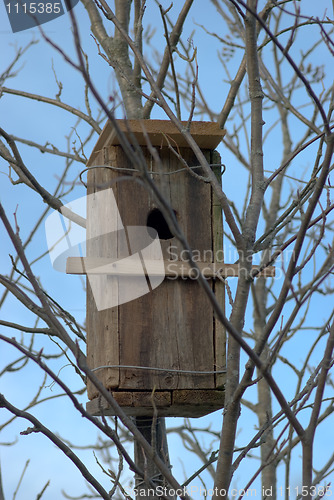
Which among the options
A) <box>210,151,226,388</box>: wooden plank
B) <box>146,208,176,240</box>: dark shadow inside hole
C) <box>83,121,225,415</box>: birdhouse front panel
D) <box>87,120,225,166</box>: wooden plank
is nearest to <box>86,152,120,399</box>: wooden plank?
<box>83,121,225,415</box>: birdhouse front panel

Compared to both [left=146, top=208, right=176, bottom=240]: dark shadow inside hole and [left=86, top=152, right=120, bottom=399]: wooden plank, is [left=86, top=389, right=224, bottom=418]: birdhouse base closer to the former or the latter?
[left=86, top=152, right=120, bottom=399]: wooden plank

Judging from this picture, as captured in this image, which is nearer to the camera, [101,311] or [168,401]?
[168,401]

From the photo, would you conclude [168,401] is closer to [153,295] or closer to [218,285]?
[153,295]

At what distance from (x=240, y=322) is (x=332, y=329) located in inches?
18.0

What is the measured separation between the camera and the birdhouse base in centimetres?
289

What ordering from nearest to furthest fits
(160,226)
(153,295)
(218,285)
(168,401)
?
1. (168,401)
2. (153,295)
3. (218,285)
4. (160,226)

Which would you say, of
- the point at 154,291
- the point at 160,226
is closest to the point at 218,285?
the point at 154,291

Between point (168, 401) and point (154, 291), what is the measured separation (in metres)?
0.47

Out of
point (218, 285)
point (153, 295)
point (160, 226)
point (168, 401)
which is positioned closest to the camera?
point (168, 401)

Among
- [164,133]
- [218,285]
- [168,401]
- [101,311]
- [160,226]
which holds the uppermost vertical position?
[164,133]

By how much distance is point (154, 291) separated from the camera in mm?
3031

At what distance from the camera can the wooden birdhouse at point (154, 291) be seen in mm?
2939

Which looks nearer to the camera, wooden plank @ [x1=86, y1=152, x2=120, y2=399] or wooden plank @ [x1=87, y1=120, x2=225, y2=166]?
wooden plank @ [x1=86, y1=152, x2=120, y2=399]

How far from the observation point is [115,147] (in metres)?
3.17
